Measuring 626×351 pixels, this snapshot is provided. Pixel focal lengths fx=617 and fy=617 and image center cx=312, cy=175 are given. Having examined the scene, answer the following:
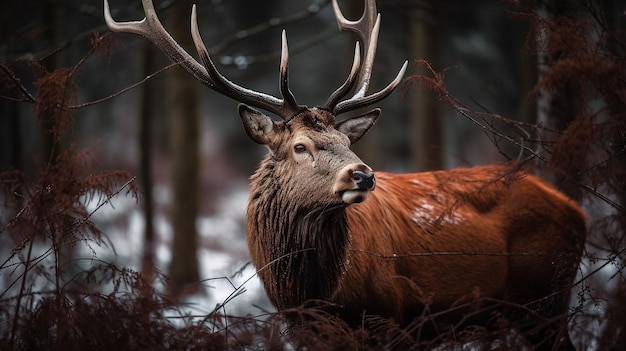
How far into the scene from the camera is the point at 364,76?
5.27 meters

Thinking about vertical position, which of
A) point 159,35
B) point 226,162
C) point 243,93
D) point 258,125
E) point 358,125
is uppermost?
point 226,162

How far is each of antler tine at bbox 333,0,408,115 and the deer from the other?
11 mm

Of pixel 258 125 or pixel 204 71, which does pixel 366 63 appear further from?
pixel 204 71

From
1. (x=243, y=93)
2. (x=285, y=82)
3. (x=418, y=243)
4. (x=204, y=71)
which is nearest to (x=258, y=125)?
(x=243, y=93)

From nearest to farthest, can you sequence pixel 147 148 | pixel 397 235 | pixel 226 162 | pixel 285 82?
pixel 285 82, pixel 397 235, pixel 147 148, pixel 226 162

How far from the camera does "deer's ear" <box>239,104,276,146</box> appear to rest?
4660 millimetres

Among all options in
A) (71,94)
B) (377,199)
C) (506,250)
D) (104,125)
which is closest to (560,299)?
(506,250)

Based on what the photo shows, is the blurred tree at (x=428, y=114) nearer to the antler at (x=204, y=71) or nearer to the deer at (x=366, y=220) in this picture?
the deer at (x=366, y=220)

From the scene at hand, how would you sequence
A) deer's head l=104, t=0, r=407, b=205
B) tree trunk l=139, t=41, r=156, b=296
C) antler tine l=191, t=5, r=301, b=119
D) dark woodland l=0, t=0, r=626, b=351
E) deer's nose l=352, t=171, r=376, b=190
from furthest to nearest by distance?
1. tree trunk l=139, t=41, r=156, b=296
2. antler tine l=191, t=5, r=301, b=119
3. deer's head l=104, t=0, r=407, b=205
4. deer's nose l=352, t=171, r=376, b=190
5. dark woodland l=0, t=0, r=626, b=351

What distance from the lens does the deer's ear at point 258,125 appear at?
4660mm

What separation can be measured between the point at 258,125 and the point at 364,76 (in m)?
1.11

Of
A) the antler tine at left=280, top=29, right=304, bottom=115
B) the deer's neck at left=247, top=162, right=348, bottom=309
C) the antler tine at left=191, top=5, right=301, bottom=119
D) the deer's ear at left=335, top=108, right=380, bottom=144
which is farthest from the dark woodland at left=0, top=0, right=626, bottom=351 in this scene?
the antler tine at left=280, top=29, right=304, bottom=115

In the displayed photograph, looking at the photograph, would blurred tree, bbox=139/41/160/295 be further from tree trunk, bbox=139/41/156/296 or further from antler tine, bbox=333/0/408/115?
antler tine, bbox=333/0/408/115

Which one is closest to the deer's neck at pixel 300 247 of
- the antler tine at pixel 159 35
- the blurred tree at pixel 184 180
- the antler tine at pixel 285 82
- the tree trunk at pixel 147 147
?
the antler tine at pixel 285 82
